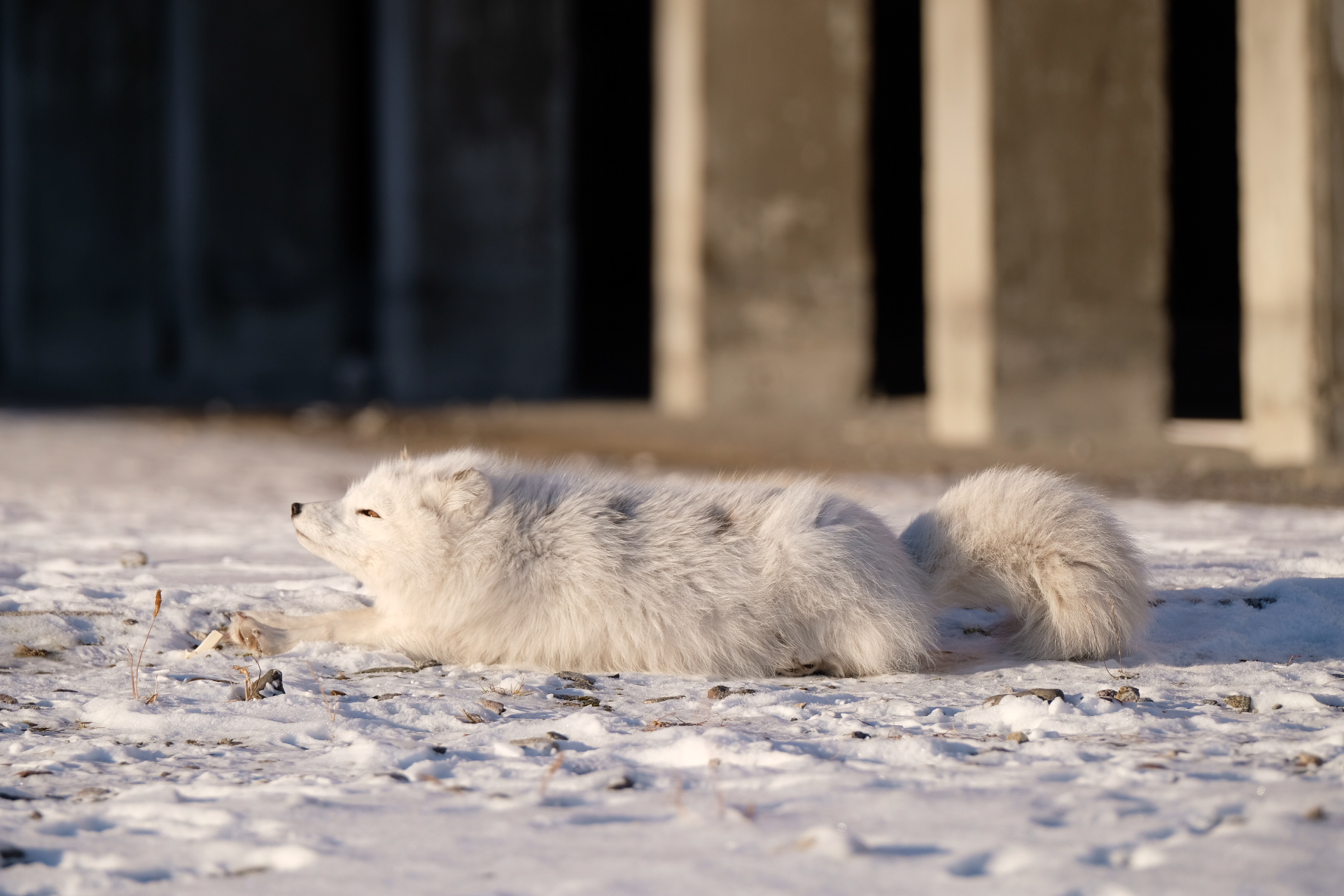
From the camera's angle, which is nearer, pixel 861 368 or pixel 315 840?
pixel 315 840

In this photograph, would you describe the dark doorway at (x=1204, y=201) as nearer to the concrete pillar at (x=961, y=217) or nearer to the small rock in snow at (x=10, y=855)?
the concrete pillar at (x=961, y=217)

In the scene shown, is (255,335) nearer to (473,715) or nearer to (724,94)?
(724,94)

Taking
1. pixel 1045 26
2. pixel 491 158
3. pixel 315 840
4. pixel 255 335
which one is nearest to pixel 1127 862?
pixel 315 840

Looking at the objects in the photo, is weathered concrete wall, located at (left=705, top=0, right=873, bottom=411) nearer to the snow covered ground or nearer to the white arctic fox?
the snow covered ground

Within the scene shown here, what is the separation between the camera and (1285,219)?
8883 mm

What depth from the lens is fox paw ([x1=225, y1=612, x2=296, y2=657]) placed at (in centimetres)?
399

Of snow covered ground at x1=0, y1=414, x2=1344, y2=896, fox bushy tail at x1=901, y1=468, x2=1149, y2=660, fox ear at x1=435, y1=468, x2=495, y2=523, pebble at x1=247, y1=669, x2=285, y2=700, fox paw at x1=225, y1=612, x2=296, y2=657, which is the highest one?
fox ear at x1=435, y1=468, x2=495, y2=523

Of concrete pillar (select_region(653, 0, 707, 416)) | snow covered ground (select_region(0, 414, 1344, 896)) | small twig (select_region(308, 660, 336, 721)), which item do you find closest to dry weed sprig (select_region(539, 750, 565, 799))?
snow covered ground (select_region(0, 414, 1344, 896))

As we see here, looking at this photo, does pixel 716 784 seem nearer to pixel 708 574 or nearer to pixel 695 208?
pixel 708 574

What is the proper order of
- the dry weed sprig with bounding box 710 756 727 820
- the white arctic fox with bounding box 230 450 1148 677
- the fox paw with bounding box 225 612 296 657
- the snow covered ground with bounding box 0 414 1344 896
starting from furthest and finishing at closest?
the fox paw with bounding box 225 612 296 657 → the white arctic fox with bounding box 230 450 1148 677 → the dry weed sprig with bounding box 710 756 727 820 → the snow covered ground with bounding box 0 414 1344 896

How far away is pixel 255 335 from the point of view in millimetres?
18047

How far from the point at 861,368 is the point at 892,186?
4.34 m

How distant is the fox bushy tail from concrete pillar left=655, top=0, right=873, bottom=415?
9.60 m

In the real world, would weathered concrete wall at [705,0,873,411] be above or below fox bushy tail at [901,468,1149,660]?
above
